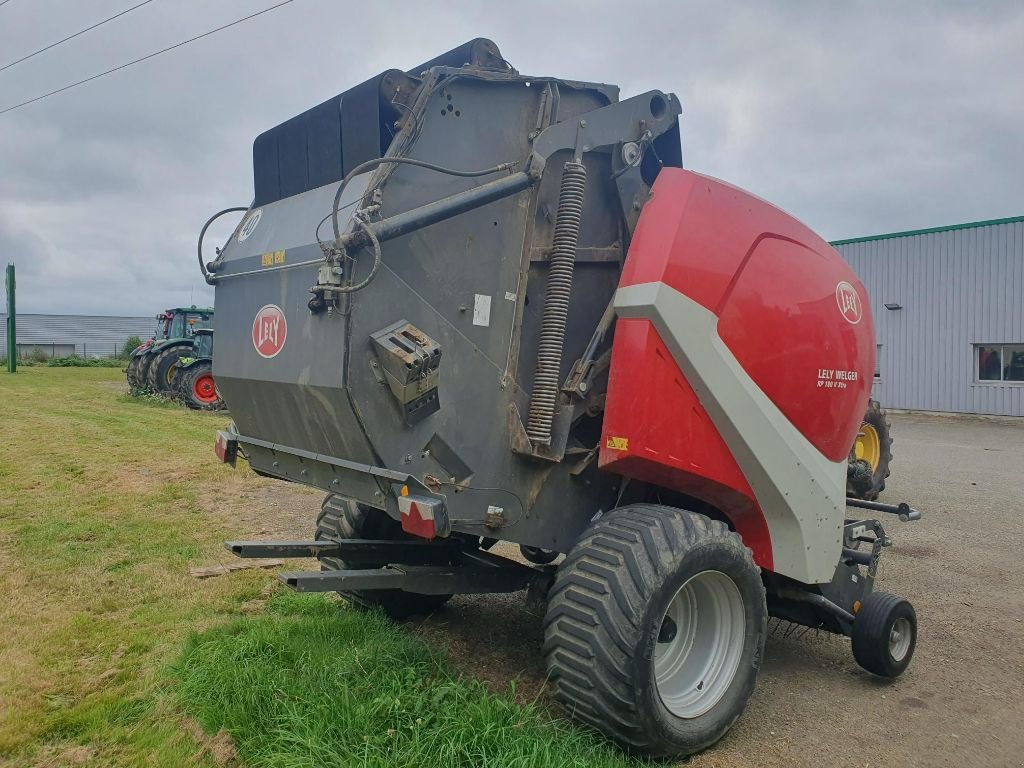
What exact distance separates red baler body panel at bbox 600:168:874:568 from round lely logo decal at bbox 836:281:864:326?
0.04 feet

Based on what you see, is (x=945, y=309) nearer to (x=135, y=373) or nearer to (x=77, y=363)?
(x=135, y=373)

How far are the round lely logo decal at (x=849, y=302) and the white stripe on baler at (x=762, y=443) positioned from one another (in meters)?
0.74

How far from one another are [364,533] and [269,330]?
→ 4.67 ft

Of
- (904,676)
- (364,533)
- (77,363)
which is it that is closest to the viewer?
(904,676)

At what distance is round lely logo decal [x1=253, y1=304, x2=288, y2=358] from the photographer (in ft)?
11.5

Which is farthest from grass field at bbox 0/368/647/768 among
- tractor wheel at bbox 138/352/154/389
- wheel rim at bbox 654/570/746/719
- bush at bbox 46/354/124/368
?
bush at bbox 46/354/124/368

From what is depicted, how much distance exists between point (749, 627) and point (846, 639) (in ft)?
6.02

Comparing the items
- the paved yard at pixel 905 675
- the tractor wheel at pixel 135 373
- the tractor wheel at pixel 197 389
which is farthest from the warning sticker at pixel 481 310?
the tractor wheel at pixel 135 373

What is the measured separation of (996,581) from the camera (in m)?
6.05

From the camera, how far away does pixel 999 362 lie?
1973cm

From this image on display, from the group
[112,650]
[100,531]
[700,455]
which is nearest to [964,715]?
[700,455]

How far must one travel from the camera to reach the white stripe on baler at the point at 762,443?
3.42 meters

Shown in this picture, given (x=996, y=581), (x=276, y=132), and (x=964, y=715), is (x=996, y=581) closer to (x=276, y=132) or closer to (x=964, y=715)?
(x=964, y=715)

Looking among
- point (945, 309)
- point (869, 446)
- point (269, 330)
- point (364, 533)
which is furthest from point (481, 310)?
point (945, 309)
